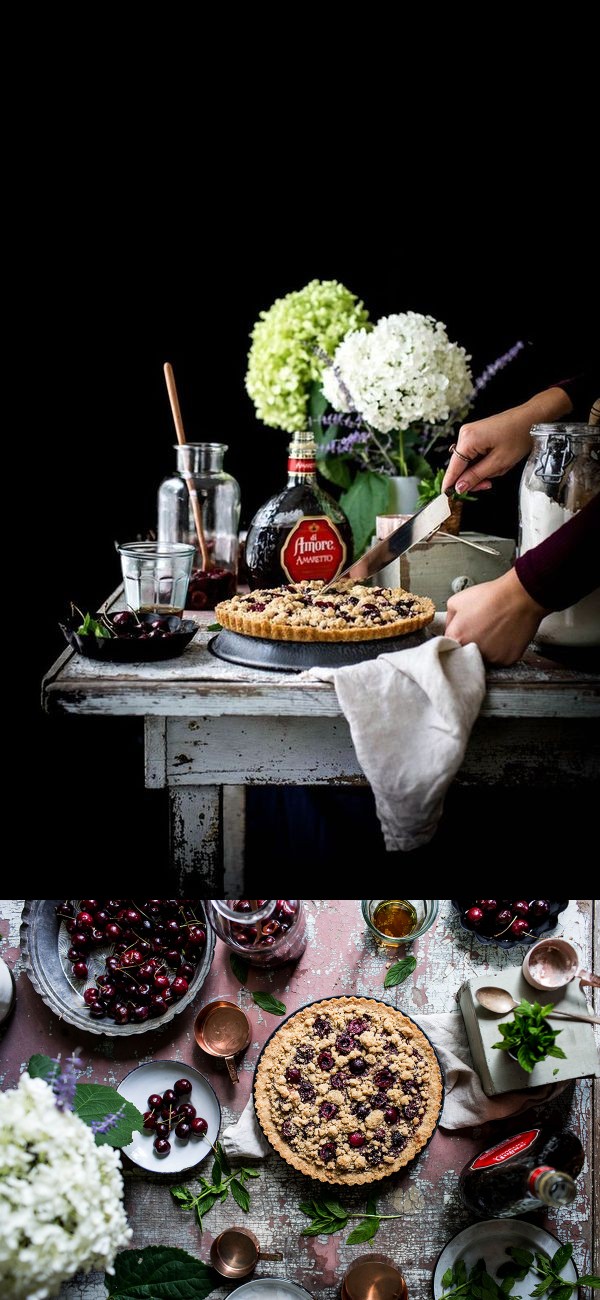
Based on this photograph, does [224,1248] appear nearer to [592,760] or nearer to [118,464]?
[592,760]

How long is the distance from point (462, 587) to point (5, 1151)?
62.4 inches

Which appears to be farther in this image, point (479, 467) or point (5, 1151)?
point (479, 467)

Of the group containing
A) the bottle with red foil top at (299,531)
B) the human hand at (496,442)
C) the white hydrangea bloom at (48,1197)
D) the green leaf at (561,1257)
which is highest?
the human hand at (496,442)

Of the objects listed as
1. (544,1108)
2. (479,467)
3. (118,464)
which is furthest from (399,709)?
(118,464)

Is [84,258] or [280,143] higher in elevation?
[280,143]

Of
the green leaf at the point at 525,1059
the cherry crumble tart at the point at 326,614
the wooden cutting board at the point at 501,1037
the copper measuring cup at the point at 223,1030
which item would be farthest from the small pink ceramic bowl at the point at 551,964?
the cherry crumble tart at the point at 326,614

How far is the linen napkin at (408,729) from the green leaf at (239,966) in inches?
14.3

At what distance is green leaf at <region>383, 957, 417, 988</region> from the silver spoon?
0.15 meters

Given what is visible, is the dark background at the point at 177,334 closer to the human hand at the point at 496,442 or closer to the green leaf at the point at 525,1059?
the human hand at the point at 496,442

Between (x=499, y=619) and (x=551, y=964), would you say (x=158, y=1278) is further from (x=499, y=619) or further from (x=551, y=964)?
(x=499, y=619)

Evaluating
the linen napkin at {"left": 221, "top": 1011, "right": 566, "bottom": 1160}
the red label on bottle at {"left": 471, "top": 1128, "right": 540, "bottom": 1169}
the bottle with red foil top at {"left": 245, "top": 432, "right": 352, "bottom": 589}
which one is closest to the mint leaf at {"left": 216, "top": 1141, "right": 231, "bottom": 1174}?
the linen napkin at {"left": 221, "top": 1011, "right": 566, "bottom": 1160}

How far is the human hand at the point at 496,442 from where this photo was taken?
7.18ft

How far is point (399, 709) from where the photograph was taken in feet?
5.40

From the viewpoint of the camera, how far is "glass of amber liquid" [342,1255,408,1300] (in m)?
1.40
